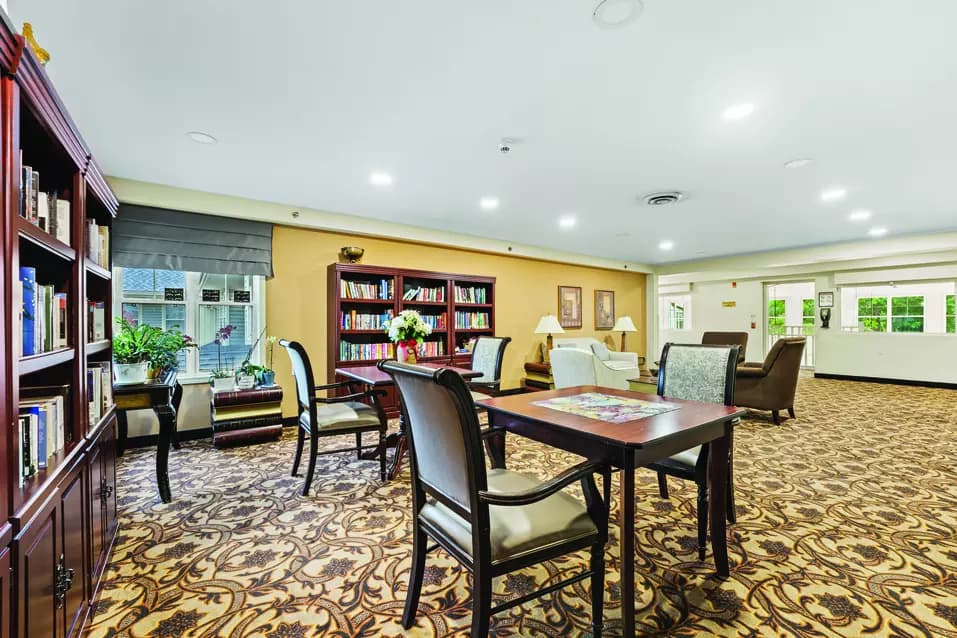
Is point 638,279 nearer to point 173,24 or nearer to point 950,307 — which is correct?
point 950,307

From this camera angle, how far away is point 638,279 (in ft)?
30.4

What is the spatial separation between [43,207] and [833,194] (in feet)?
19.3

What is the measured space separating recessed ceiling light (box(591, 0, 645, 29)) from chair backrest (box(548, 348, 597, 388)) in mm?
3436

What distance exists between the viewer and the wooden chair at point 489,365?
3.76m

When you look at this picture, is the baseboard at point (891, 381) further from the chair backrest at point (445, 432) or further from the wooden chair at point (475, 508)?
the chair backrest at point (445, 432)

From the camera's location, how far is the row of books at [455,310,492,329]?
5.97m

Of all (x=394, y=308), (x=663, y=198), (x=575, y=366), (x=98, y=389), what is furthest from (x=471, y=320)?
(x=98, y=389)

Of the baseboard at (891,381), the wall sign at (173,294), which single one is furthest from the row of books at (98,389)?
the baseboard at (891,381)

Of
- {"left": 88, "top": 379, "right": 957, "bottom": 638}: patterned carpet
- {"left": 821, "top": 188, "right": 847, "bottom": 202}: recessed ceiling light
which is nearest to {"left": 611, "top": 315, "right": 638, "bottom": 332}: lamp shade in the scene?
{"left": 821, "top": 188, "right": 847, "bottom": 202}: recessed ceiling light

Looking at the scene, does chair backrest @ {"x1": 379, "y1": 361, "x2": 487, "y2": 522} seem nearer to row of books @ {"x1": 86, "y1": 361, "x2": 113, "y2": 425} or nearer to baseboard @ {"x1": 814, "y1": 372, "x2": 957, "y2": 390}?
row of books @ {"x1": 86, "y1": 361, "x2": 113, "y2": 425}

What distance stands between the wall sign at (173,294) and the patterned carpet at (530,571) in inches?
63.5

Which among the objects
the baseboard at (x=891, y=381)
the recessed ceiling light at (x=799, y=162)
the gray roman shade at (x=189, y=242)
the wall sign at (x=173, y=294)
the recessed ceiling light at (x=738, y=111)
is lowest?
the baseboard at (x=891, y=381)

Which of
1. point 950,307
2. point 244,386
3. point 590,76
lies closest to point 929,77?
point 590,76

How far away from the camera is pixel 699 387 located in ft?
8.11
